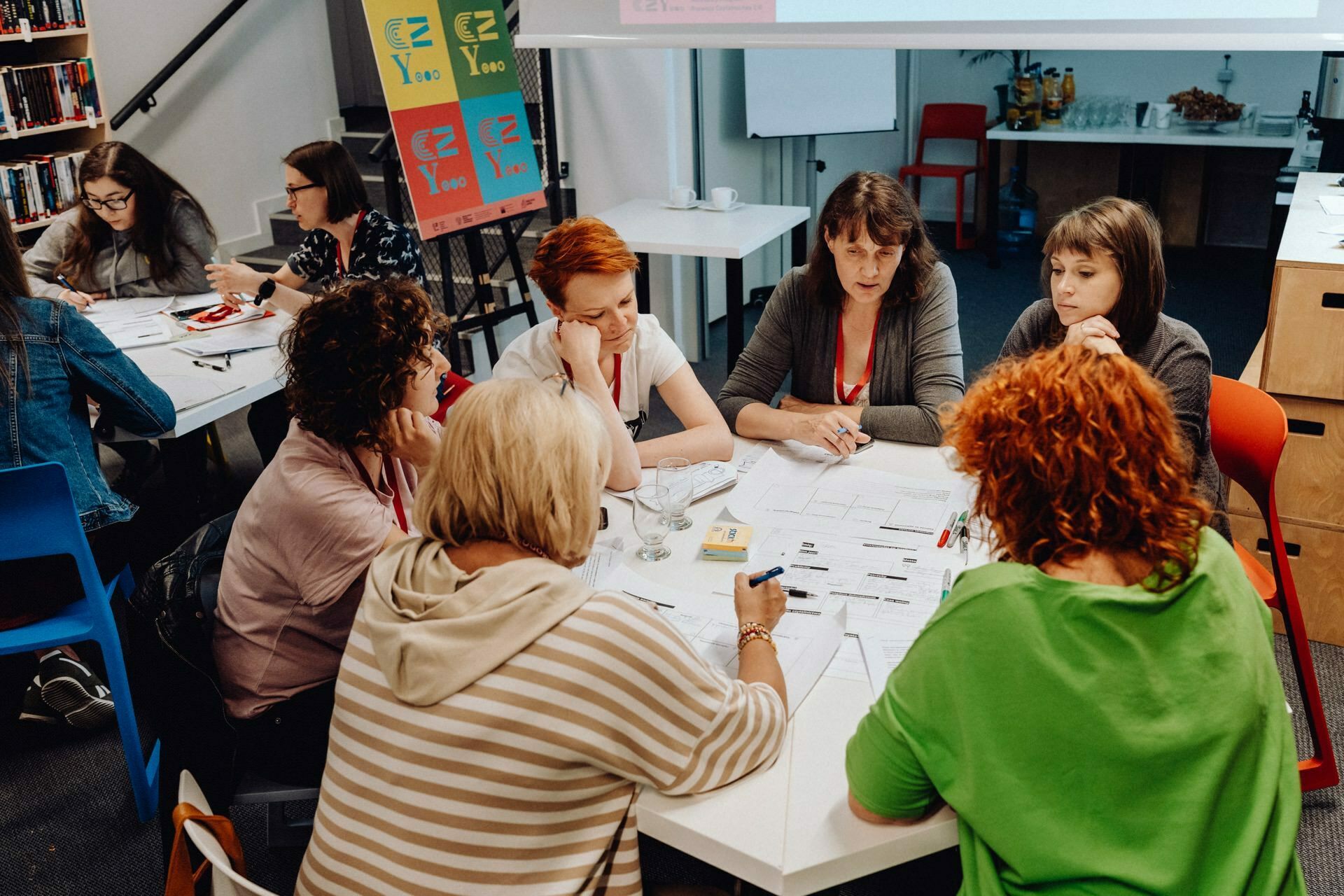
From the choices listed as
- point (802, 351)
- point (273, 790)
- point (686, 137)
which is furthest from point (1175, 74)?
point (273, 790)

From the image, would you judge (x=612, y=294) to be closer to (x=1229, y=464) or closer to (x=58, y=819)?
(x=1229, y=464)

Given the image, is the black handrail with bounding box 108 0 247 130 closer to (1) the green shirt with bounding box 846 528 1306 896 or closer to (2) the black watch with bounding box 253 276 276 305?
(2) the black watch with bounding box 253 276 276 305

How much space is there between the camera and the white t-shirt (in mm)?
2229

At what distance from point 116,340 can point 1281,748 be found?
2.91 m

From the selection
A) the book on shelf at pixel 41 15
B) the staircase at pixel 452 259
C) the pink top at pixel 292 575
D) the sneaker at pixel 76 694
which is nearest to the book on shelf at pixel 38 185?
the book on shelf at pixel 41 15

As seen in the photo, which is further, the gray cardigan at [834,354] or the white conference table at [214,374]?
the white conference table at [214,374]

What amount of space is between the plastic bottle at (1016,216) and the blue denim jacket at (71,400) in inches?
213

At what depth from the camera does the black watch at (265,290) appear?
10.2ft

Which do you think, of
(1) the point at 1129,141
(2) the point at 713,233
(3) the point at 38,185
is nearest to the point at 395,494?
(2) the point at 713,233

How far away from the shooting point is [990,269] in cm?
618

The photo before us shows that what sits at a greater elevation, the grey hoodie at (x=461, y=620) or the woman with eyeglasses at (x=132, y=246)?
the woman with eyeglasses at (x=132, y=246)

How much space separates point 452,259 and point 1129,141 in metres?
3.79

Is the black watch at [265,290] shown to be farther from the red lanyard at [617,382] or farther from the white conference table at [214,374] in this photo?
the red lanyard at [617,382]

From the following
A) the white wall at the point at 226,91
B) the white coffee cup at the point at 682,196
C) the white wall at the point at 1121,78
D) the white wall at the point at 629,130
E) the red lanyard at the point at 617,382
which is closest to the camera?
the red lanyard at the point at 617,382
